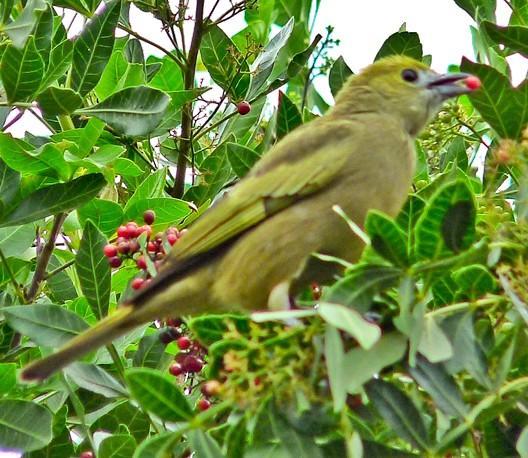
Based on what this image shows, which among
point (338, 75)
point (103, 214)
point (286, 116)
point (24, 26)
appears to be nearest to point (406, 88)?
point (338, 75)

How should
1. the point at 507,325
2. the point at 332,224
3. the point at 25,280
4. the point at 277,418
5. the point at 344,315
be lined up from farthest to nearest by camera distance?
the point at 25,280, the point at 332,224, the point at 507,325, the point at 277,418, the point at 344,315

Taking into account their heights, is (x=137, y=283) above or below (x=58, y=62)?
below

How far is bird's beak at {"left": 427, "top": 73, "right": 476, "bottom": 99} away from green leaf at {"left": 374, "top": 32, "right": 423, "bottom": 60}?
0.14 m

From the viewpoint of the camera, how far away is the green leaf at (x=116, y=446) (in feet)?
12.0

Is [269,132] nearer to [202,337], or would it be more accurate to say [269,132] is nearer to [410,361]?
[202,337]

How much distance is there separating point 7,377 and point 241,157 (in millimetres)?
1085

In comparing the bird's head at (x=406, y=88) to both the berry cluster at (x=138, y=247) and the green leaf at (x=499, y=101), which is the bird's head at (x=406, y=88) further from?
the berry cluster at (x=138, y=247)

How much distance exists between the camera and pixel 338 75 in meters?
4.99

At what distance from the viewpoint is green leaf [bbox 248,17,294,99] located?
5020 millimetres

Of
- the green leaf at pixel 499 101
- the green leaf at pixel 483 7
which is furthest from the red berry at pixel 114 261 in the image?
the green leaf at pixel 483 7

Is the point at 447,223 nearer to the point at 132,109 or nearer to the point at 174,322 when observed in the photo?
the point at 174,322

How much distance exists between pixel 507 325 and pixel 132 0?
252 cm

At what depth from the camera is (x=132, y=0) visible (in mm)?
4965

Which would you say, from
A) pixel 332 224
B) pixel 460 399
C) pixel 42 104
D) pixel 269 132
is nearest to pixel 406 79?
pixel 269 132
